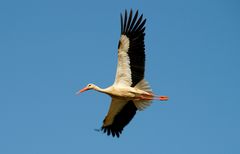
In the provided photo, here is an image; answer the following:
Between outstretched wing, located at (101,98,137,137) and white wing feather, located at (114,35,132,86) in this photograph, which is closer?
white wing feather, located at (114,35,132,86)

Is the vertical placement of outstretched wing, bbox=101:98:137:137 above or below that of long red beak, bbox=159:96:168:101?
below

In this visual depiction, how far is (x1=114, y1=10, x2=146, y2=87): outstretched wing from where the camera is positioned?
18.9 m

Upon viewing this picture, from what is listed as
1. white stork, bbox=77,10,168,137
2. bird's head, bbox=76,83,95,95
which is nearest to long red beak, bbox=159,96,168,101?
white stork, bbox=77,10,168,137

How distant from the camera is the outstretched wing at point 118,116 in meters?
19.9

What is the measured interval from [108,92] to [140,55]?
148 cm

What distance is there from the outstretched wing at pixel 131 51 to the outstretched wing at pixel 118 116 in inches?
36.0

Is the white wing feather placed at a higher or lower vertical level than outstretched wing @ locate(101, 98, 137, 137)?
higher

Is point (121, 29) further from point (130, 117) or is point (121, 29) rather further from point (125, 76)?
point (130, 117)

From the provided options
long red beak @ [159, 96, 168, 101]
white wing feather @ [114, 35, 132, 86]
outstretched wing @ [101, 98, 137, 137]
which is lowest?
outstretched wing @ [101, 98, 137, 137]

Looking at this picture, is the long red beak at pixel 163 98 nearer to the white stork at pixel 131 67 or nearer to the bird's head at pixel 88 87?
the white stork at pixel 131 67

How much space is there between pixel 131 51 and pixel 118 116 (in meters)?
2.37

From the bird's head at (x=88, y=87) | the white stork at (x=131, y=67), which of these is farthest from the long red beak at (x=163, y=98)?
the bird's head at (x=88, y=87)

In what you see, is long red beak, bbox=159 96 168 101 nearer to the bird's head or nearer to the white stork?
the white stork

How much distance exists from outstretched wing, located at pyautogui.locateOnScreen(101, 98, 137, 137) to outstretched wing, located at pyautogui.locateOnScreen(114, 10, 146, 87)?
91cm
